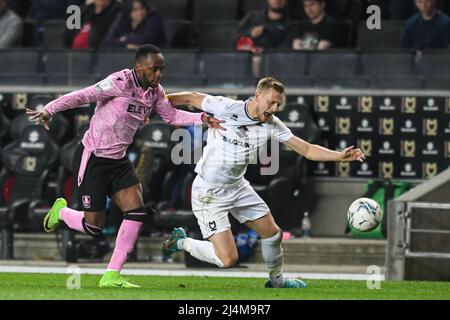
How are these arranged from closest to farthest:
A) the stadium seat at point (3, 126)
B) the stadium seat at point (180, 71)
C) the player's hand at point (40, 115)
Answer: the player's hand at point (40, 115), the stadium seat at point (180, 71), the stadium seat at point (3, 126)

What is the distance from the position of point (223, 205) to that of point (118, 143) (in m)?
1.14

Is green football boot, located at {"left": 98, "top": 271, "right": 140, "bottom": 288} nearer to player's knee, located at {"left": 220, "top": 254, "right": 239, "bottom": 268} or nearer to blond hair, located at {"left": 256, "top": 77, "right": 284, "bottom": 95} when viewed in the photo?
player's knee, located at {"left": 220, "top": 254, "right": 239, "bottom": 268}

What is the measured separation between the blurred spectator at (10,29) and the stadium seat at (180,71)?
8.30 ft

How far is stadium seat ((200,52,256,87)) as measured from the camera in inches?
851

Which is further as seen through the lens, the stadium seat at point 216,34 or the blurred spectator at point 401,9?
the stadium seat at point 216,34

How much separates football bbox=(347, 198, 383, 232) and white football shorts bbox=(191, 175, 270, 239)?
4.04 feet

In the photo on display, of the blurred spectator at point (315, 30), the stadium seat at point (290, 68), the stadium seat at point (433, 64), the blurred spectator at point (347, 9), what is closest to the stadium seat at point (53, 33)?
the stadium seat at point (290, 68)

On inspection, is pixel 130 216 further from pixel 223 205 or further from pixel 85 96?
pixel 85 96

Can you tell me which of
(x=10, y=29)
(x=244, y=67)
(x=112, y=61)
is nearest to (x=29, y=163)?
(x=112, y=61)

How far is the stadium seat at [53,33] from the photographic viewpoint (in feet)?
76.5

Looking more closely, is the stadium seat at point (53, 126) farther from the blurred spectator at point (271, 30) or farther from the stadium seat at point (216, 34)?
the blurred spectator at point (271, 30)

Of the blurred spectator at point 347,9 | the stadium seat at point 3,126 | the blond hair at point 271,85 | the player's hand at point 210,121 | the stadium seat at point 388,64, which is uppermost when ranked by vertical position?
the blurred spectator at point 347,9

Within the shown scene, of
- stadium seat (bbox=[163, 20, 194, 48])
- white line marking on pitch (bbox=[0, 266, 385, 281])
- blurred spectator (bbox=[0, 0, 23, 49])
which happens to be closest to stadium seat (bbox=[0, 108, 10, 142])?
blurred spectator (bbox=[0, 0, 23, 49])
